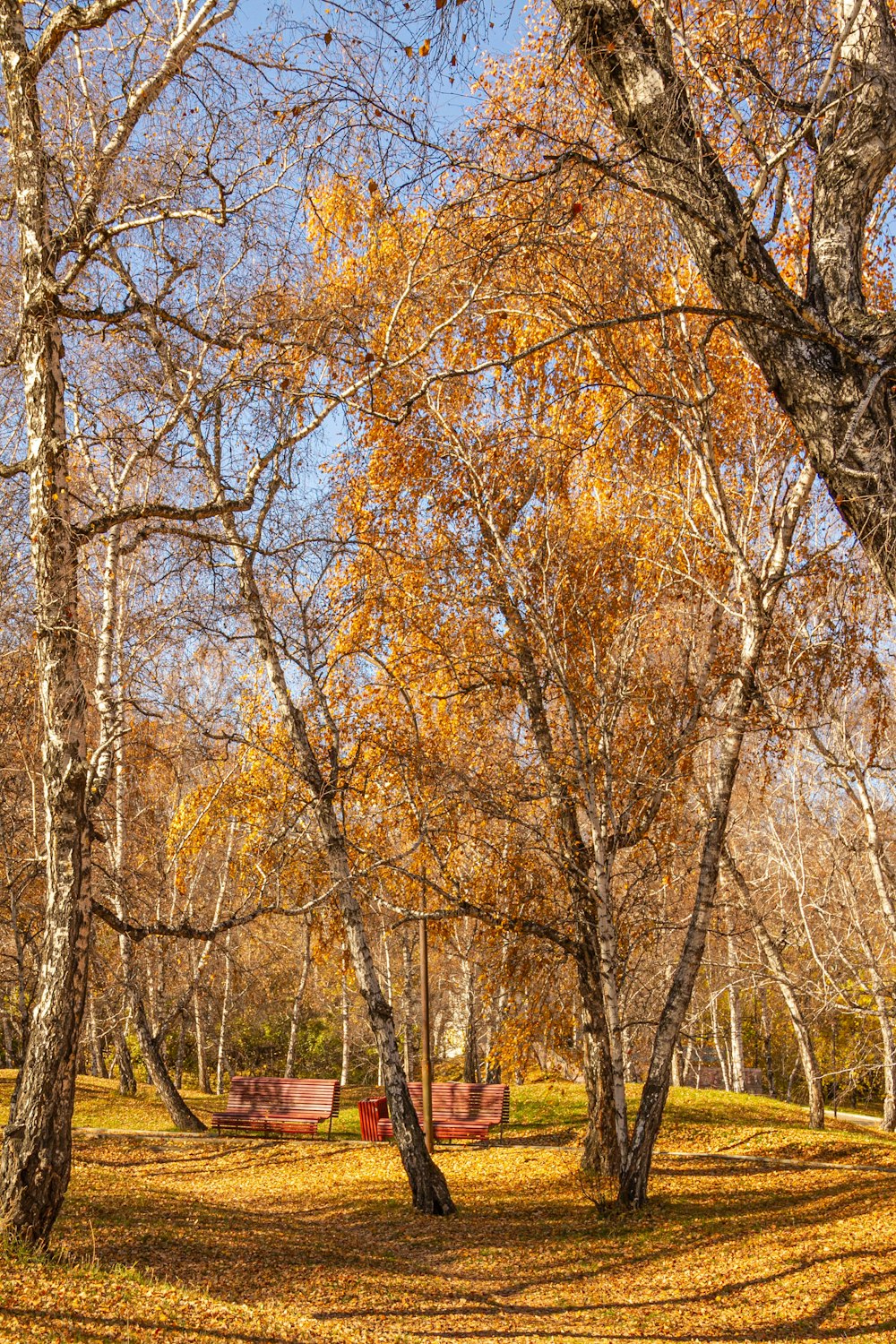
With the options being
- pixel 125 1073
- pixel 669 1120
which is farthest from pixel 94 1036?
pixel 669 1120

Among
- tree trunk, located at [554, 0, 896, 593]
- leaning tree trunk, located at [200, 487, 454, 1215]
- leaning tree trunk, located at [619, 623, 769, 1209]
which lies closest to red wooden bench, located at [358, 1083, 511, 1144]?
leaning tree trunk, located at [200, 487, 454, 1215]

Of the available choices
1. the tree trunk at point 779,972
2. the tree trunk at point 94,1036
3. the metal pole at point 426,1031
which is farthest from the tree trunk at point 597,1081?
the tree trunk at point 94,1036

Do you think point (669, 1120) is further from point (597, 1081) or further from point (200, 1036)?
point (200, 1036)

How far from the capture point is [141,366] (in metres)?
8.00

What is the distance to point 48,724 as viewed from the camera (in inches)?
254

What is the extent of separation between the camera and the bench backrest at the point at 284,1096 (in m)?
15.3

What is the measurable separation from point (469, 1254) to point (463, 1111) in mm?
5698

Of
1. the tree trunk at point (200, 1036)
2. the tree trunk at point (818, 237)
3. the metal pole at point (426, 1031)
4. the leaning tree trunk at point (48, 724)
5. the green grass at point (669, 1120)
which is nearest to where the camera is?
the tree trunk at point (818, 237)

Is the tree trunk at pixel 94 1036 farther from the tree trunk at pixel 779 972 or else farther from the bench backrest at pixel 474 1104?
the tree trunk at pixel 779 972

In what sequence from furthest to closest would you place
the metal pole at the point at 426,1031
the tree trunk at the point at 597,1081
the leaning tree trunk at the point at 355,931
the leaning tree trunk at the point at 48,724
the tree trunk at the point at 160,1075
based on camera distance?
the tree trunk at the point at 160,1075 → the metal pole at the point at 426,1031 → the tree trunk at the point at 597,1081 → the leaning tree trunk at the point at 355,931 → the leaning tree trunk at the point at 48,724

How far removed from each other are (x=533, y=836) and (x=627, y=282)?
5.96 m

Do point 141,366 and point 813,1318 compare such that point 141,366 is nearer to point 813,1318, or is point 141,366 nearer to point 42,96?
point 42,96

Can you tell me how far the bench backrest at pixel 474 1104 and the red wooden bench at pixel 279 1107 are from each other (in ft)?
5.85

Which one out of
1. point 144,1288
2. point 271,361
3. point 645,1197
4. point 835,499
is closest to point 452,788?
point 645,1197
